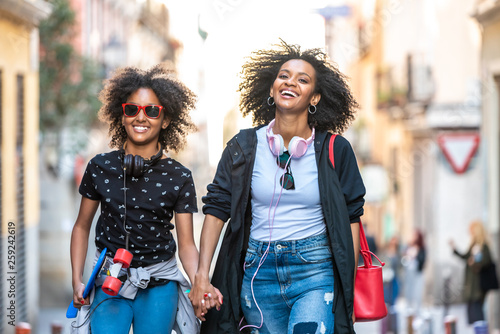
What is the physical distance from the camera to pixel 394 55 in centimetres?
2920

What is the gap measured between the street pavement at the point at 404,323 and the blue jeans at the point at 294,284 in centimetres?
619

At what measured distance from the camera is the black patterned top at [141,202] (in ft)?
14.7

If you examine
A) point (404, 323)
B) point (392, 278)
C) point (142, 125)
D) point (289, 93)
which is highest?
point (289, 93)

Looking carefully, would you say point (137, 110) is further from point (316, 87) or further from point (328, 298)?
point (328, 298)

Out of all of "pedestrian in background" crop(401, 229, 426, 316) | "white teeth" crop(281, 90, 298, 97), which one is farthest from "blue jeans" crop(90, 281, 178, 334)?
"pedestrian in background" crop(401, 229, 426, 316)

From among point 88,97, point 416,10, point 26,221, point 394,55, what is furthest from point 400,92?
point 26,221

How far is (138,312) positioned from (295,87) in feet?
4.57

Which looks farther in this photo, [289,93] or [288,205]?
[289,93]

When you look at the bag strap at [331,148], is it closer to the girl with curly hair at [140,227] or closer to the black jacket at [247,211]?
the black jacket at [247,211]

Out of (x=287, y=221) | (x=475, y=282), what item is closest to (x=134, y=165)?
(x=287, y=221)

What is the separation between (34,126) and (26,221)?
146cm

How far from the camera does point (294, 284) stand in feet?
14.4

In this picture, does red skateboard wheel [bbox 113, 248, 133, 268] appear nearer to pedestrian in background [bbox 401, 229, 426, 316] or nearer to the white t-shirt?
the white t-shirt

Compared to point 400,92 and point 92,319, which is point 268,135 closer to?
point 92,319
